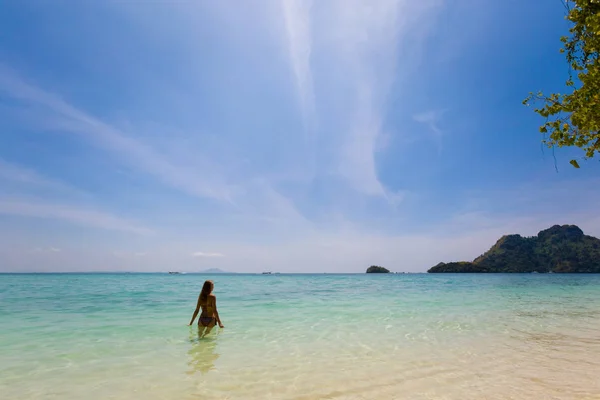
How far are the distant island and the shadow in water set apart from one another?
18592 centimetres

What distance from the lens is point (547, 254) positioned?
155m

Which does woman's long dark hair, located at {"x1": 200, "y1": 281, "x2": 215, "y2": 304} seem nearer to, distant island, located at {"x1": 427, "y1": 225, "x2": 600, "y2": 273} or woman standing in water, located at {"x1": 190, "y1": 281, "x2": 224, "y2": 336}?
woman standing in water, located at {"x1": 190, "y1": 281, "x2": 224, "y2": 336}

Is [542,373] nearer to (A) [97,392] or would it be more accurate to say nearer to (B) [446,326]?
(B) [446,326]

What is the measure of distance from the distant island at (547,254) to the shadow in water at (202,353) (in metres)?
186

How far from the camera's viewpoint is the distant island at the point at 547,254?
150m

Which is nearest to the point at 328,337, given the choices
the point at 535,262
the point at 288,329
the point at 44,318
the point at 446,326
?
the point at 288,329

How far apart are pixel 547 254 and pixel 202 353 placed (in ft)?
625

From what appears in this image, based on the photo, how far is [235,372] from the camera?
7207 mm

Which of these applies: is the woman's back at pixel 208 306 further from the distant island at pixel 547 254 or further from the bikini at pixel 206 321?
the distant island at pixel 547 254

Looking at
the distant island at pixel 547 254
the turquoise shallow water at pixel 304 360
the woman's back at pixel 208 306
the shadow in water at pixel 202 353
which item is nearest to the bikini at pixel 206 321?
the woman's back at pixel 208 306

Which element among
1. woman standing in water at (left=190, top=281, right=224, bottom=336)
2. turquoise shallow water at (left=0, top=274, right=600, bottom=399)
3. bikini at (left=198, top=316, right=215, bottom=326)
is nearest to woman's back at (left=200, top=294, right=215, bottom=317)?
woman standing in water at (left=190, top=281, right=224, bottom=336)

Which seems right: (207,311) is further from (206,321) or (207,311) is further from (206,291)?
(206,291)

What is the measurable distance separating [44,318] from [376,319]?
1573cm

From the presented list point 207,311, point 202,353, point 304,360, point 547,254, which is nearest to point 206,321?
point 207,311
